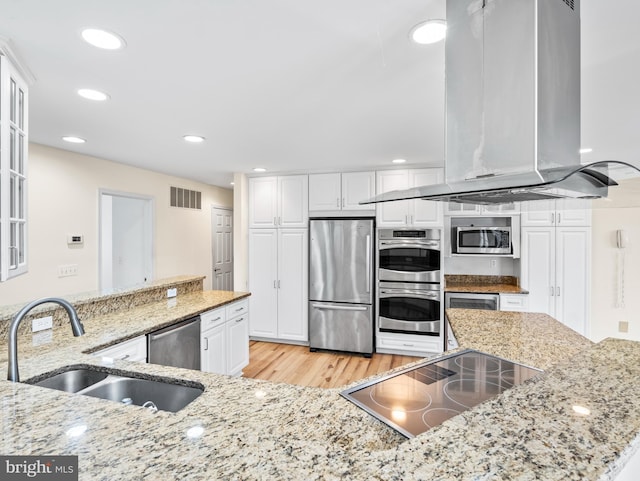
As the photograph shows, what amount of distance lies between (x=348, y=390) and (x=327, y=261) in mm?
3054

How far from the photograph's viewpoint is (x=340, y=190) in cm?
423

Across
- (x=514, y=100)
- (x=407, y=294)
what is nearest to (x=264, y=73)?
(x=514, y=100)

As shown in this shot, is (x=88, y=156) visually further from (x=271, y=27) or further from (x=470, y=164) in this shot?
(x=470, y=164)

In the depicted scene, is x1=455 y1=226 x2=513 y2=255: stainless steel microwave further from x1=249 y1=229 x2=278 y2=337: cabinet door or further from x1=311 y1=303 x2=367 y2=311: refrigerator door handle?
x1=249 y1=229 x2=278 y2=337: cabinet door

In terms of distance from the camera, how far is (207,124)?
259 centimetres

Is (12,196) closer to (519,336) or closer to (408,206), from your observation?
(519,336)

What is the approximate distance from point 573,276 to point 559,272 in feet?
0.47

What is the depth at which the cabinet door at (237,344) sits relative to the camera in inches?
122

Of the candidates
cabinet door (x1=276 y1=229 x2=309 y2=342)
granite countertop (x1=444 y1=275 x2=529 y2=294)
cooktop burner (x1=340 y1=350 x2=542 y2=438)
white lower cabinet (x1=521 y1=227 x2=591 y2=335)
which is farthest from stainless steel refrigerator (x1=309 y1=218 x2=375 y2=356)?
cooktop burner (x1=340 y1=350 x2=542 y2=438)

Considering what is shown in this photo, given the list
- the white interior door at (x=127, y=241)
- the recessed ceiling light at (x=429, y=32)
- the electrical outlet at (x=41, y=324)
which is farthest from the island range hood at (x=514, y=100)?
the white interior door at (x=127, y=241)

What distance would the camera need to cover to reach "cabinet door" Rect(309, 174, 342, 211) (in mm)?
4242

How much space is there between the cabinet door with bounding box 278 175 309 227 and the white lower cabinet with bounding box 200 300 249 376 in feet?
4.63

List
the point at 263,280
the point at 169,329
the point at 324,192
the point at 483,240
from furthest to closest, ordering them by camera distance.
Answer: the point at 263,280
the point at 324,192
the point at 483,240
the point at 169,329

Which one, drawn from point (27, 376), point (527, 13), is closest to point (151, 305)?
point (27, 376)
